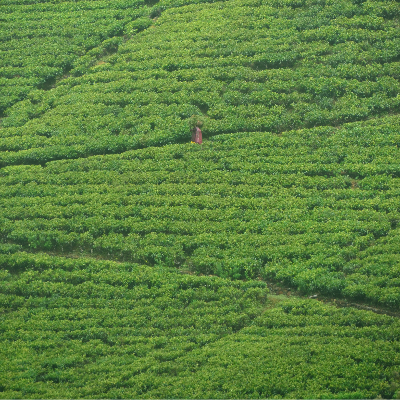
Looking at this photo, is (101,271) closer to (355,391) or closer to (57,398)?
(57,398)

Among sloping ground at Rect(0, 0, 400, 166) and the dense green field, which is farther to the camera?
sloping ground at Rect(0, 0, 400, 166)

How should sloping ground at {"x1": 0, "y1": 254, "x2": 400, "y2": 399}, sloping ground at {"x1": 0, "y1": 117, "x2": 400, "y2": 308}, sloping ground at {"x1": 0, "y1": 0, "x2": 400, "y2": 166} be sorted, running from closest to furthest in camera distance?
sloping ground at {"x1": 0, "y1": 254, "x2": 400, "y2": 399}, sloping ground at {"x1": 0, "y1": 117, "x2": 400, "y2": 308}, sloping ground at {"x1": 0, "y1": 0, "x2": 400, "y2": 166}

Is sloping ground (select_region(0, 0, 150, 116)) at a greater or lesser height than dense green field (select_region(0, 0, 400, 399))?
greater

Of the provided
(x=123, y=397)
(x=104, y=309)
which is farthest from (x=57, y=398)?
(x=104, y=309)

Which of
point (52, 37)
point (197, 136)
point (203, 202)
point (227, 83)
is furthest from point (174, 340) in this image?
point (52, 37)

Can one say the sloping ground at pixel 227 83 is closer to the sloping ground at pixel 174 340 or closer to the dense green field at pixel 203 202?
the dense green field at pixel 203 202

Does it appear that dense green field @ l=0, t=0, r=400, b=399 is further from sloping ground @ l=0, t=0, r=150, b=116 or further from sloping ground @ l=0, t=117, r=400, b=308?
sloping ground @ l=0, t=0, r=150, b=116

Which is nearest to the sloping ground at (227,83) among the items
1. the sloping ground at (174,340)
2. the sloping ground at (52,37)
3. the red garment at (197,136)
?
the red garment at (197,136)

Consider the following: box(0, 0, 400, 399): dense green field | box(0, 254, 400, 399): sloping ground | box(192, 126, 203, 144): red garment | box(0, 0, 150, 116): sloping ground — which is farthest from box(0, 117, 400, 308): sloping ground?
box(0, 0, 150, 116): sloping ground
